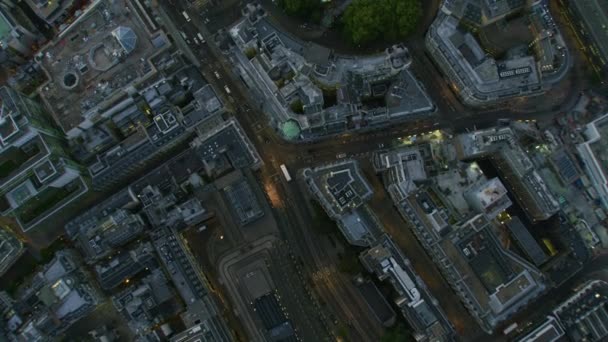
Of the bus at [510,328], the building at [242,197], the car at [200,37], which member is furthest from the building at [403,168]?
the car at [200,37]

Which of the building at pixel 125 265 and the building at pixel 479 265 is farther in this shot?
the building at pixel 125 265

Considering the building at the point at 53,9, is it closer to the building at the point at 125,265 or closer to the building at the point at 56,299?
the building at the point at 56,299

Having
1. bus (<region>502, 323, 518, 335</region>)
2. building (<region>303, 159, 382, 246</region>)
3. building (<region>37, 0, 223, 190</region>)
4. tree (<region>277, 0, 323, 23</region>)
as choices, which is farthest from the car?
bus (<region>502, 323, 518, 335</region>)

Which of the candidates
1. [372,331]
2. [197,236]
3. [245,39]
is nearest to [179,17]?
[245,39]

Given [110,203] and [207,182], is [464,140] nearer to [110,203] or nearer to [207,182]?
[207,182]

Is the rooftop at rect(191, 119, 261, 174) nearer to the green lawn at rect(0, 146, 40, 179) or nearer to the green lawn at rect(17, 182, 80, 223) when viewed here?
the green lawn at rect(17, 182, 80, 223)

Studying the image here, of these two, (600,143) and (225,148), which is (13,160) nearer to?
(225,148)

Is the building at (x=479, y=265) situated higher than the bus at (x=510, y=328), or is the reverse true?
the building at (x=479, y=265)
